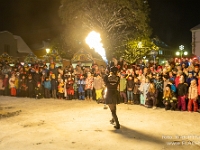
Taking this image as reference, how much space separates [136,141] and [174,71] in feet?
18.7

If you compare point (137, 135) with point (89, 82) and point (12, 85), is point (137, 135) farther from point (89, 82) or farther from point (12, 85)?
point (12, 85)

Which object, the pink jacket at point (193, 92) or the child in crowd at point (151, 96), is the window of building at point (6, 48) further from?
the pink jacket at point (193, 92)

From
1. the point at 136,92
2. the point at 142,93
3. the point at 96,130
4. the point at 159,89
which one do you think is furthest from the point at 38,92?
the point at 96,130

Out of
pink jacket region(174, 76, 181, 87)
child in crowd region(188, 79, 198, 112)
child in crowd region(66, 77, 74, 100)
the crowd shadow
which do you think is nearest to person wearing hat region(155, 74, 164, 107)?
pink jacket region(174, 76, 181, 87)

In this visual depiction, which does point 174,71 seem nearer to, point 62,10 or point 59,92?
point 59,92

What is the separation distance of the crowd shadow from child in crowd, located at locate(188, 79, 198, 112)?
366 cm

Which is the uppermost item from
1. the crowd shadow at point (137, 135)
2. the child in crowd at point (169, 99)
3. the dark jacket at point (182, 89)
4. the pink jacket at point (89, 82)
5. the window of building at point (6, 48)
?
the window of building at point (6, 48)

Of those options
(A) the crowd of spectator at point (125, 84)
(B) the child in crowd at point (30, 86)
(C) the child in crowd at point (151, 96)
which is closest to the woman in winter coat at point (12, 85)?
(A) the crowd of spectator at point (125, 84)

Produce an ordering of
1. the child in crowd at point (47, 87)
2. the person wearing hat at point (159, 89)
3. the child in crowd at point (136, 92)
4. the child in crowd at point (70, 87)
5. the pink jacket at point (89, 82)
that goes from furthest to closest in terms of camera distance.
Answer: the child in crowd at point (47, 87) → the child in crowd at point (70, 87) → the pink jacket at point (89, 82) → the child in crowd at point (136, 92) → the person wearing hat at point (159, 89)

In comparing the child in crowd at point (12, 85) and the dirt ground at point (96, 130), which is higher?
the child in crowd at point (12, 85)

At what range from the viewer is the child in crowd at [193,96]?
381 inches

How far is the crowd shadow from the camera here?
6.20 metres

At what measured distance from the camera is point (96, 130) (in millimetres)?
7168

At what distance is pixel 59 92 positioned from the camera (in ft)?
45.3
